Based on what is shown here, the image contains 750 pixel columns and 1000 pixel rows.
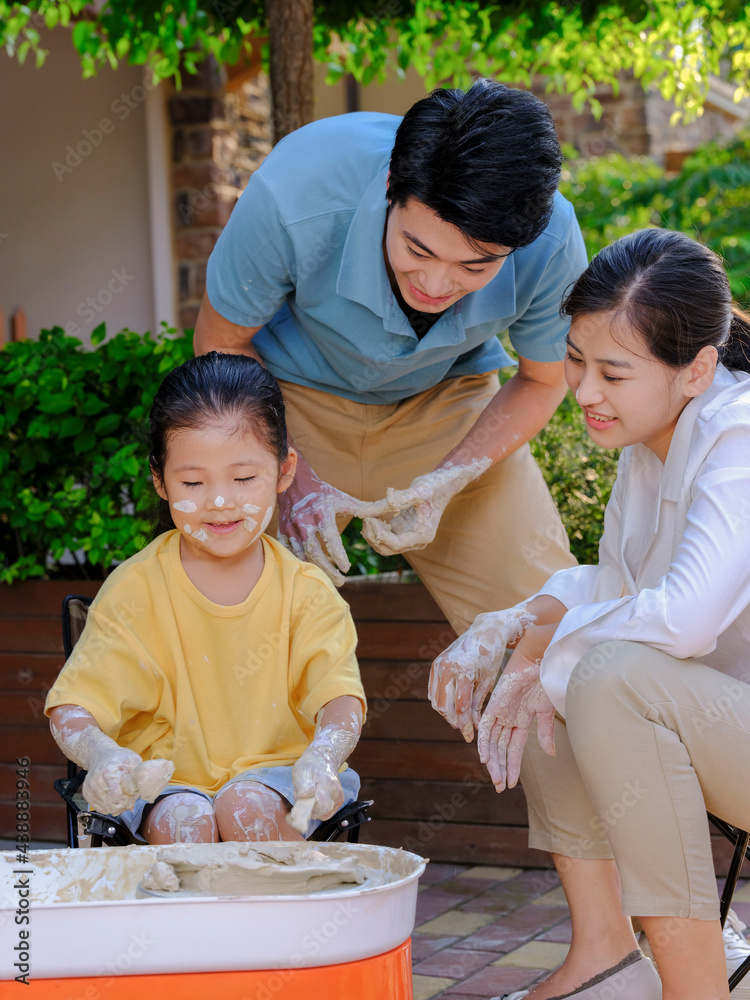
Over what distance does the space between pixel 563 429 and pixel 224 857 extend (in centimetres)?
196

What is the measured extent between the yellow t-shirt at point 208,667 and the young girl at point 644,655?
0.22 metres

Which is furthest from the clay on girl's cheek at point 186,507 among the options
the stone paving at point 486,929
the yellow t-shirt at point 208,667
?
the stone paving at point 486,929

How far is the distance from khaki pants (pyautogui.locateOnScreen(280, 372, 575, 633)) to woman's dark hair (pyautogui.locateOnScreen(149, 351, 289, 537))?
400mm

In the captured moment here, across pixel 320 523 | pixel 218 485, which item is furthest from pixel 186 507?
pixel 320 523

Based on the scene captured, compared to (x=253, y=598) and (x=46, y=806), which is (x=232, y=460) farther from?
(x=46, y=806)

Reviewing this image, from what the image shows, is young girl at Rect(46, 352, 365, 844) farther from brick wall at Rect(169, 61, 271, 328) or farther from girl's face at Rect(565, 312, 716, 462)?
brick wall at Rect(169, 61, 271, 328)

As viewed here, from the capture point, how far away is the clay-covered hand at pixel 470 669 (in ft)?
6.00

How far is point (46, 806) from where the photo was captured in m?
3.07

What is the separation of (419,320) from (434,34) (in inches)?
90.8

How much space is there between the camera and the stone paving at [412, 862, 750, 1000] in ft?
7.03

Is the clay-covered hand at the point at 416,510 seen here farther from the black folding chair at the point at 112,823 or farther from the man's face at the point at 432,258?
the black folding chair at the point at 112,823

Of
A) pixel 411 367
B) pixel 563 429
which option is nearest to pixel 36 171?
pixel 563 429

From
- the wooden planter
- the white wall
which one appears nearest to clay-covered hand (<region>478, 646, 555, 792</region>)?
the wooden planter

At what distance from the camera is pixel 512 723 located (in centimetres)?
184
